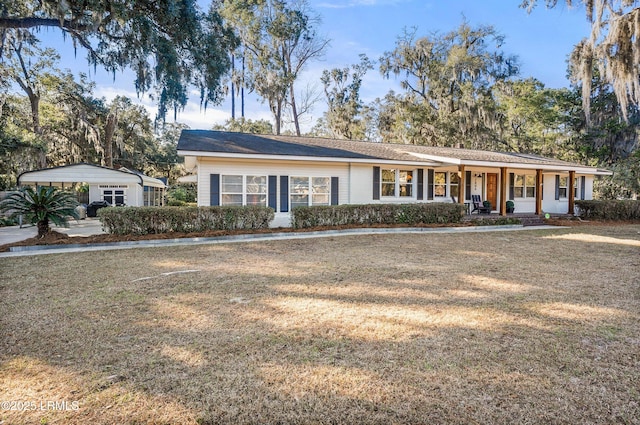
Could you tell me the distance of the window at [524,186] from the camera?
16.8m

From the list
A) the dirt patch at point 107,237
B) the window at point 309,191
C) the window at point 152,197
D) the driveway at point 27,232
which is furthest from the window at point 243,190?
the window at point 152,197

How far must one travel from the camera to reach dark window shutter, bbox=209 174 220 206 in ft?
38.1

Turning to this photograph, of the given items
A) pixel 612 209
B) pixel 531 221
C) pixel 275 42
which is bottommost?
pixel 531 221

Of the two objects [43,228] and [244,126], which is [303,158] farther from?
[244,126]

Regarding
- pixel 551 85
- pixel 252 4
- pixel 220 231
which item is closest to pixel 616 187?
pixel 551 85

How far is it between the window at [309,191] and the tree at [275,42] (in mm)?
13857

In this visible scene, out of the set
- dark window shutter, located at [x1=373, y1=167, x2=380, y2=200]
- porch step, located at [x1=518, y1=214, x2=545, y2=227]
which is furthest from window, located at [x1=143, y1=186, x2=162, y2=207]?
porch step, located at [x1=518, y1=214, x2=545, y2=227]

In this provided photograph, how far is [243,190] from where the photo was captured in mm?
12062

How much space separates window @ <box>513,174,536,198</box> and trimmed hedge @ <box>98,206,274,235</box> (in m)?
12.9

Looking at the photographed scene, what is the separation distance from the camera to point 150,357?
2.83 metres

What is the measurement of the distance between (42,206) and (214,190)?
4.65 m

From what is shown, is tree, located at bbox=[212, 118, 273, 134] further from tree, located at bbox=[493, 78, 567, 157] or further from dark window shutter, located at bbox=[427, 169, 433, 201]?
tree, located at bbox=[493, 78, 567, 157]

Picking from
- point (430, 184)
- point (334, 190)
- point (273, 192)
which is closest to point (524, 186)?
point (430, 184)

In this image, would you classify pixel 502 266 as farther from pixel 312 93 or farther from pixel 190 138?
pixel 312 93
